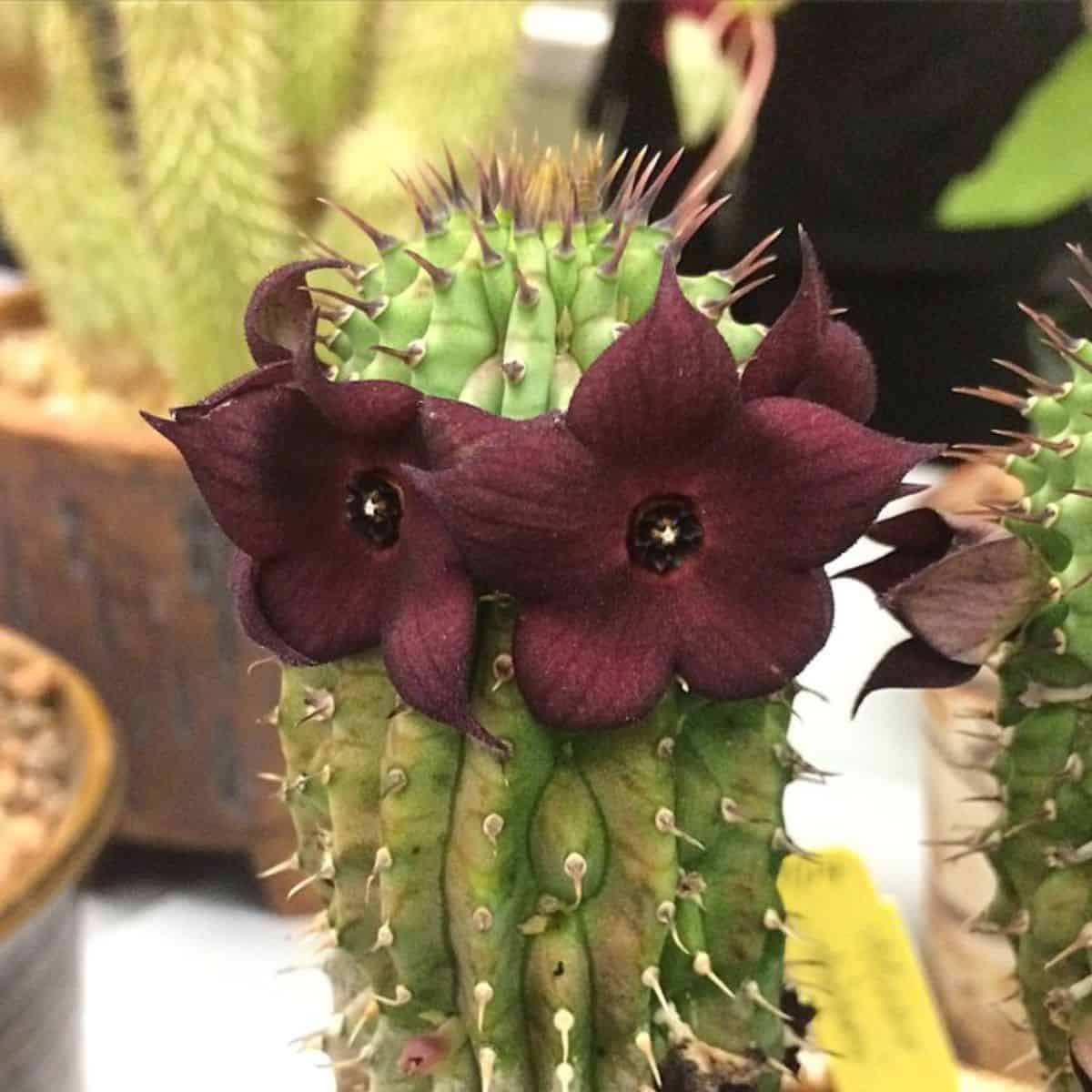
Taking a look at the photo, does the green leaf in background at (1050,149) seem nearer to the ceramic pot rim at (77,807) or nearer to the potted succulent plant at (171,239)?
the potted succulent plant at (171,239)

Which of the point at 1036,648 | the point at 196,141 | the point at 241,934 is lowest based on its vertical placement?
the point at 241,934

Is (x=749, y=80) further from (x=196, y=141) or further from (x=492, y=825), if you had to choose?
(x=492, y=825)

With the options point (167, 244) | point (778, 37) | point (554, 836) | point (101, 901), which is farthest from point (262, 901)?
point (778, 37)

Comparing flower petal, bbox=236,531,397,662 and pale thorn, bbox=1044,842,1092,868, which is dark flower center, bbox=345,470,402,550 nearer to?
flower petal, bbox=236,531,397,662

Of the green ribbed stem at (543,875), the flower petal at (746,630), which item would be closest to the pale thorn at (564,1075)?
the green ribbed stem at (543,875)

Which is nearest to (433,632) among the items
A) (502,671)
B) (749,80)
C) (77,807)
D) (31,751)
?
(502,671)

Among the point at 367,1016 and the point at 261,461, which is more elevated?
the point at 261,461

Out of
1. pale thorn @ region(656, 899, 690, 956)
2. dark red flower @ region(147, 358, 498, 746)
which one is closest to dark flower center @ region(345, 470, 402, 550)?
dark red flower @ region(147, 358, 498, 746)
